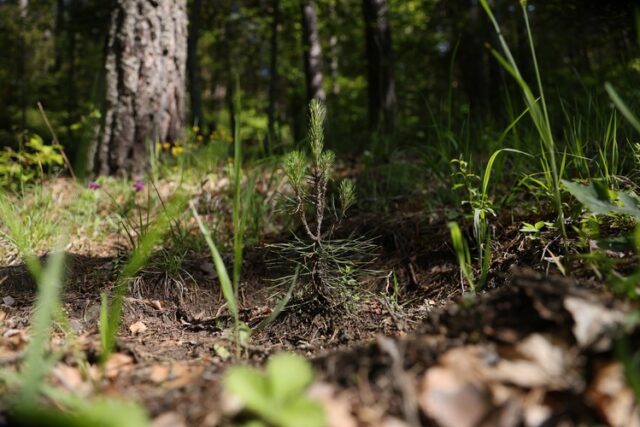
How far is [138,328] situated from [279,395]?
1.18 meters

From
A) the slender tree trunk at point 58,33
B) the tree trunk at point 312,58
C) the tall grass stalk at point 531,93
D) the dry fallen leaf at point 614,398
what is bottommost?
the dry fallen leaf at point 614,398

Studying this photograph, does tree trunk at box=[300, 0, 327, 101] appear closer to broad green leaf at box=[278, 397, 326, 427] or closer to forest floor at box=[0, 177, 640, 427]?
forest floor at box=[0, 177, 640, 427]

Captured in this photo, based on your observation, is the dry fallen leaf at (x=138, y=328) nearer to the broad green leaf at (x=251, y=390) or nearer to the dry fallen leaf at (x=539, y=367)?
the broad green leaf at (x=251, y=390)

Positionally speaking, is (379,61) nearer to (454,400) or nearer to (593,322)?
(593,322)

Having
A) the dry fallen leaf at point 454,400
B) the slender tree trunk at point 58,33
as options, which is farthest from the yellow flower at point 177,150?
the slender tree trunk at point 58,33

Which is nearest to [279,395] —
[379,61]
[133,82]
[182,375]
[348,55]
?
[182,375]

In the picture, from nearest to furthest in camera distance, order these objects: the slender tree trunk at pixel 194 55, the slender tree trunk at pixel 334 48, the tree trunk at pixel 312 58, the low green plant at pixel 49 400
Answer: the low green plant at pixel 49 400
the tree trunk at pixel 312 58
the slender tree trunk at pixel 194 55
the slender tree trunk at pixel 334 48

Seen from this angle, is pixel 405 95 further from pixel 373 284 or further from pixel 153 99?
pixel 373 284

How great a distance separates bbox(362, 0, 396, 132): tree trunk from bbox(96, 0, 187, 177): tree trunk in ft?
9.25

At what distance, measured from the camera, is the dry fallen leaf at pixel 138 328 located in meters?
1.68

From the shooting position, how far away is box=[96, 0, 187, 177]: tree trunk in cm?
362

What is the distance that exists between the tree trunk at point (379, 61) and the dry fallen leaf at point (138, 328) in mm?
4430

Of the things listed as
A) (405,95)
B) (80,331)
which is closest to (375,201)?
(80,331)

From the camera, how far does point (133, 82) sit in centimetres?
365
